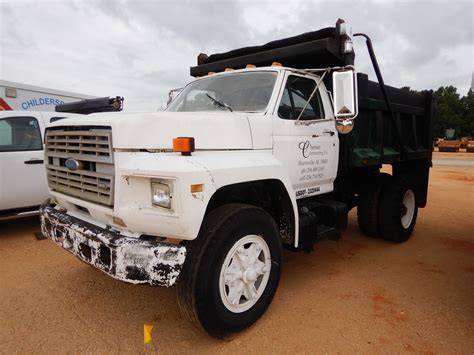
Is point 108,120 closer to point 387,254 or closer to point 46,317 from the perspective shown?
point 46,317

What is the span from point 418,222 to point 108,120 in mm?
6278

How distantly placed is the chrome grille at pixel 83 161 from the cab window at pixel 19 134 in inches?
102

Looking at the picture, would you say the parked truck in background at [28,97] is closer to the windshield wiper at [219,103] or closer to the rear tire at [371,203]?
the windshield wiper at [219,103]

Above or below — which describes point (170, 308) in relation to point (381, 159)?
below

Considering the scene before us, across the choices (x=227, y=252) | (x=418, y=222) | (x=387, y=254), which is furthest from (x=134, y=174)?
(x=418, y=222)

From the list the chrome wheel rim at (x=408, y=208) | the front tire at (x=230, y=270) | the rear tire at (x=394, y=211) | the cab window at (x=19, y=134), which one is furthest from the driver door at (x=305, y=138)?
the cab window at (x=19, y=134)

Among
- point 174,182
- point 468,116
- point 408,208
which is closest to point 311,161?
point 174,182

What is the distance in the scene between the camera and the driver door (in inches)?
132

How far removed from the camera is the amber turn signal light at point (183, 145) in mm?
2396

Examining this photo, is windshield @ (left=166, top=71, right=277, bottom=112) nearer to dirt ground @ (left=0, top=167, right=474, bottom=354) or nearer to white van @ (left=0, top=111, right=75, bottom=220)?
dirt ground @ (left=0, top=167, right=474, bottom=354)

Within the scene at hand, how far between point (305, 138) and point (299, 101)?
1.37 ft

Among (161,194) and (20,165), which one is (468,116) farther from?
(161,194)

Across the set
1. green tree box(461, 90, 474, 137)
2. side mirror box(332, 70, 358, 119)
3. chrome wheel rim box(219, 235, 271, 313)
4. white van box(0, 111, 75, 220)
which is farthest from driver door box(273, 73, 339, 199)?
green tree box(461, 90, 474, 137)

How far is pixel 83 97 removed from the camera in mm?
10719
